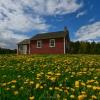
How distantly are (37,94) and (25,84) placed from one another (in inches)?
39.6

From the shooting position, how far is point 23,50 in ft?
167

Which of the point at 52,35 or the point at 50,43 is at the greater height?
the point at 52,35

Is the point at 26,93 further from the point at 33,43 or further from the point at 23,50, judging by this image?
the point at 23,50

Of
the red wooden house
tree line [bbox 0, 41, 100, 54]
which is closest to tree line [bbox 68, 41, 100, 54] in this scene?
tree line [bbox 0, 41, 100, 54]

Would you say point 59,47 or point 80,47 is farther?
point 80,47

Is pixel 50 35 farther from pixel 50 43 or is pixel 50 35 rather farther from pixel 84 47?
pixel 84 47

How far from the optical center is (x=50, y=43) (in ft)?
141

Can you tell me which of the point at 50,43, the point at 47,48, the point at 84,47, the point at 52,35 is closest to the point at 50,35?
the point at 52,35

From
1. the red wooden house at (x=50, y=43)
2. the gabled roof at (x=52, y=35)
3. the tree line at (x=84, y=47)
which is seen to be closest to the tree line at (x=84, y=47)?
the tree line at (x=84, y=47)

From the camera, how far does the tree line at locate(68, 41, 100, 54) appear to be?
147 ft

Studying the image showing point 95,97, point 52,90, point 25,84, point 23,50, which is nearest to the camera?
point 95,97

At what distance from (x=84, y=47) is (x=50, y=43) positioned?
6.58 m

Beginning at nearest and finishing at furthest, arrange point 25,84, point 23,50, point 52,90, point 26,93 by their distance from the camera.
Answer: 1. point 26,93
2. point 52,90
3. point 25,84
4. point 23,50

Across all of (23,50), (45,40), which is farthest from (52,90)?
(23,50)
